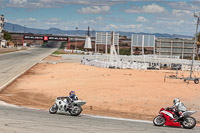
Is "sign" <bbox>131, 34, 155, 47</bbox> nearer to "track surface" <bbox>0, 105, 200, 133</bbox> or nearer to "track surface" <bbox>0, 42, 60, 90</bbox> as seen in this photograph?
"track surface" <bbox>0, 42, 60, 90</bbox>

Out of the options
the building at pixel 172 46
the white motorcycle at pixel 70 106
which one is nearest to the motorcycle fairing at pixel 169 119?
the white motorcycle at pixel 70 106

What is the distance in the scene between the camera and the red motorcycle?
15.0m

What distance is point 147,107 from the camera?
22.0 metres

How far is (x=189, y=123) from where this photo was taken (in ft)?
49.3

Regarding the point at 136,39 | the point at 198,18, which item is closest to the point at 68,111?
the point at 198,18

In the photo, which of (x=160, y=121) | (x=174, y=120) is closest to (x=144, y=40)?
(x=160, y=121)

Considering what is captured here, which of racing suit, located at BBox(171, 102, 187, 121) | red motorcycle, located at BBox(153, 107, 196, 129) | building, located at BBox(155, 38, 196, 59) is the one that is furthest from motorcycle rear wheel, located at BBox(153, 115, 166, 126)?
building, located at BBox(155, 38, 196, 59)

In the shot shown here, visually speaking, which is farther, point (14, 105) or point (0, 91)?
point (0, 91)

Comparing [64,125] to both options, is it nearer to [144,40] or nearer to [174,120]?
[174,120]

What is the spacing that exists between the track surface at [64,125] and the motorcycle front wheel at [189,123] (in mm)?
229

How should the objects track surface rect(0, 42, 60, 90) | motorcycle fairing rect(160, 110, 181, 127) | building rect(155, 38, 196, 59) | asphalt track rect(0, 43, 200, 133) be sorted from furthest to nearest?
1. building rect(155, 38, 196, 59)
2. track surface rect(0, 42, 60, 90)
3. motorcycle fairing rect(160, 110, 181, 127)
4. asphalt track rect(0, 43, 200, 133)

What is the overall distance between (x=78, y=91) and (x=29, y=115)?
11.5 metres

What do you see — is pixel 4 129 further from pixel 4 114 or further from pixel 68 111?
pixel 68 111

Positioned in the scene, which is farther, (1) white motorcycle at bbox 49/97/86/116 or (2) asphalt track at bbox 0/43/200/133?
(1) white motorcycle at bbox 49/97/86/116
